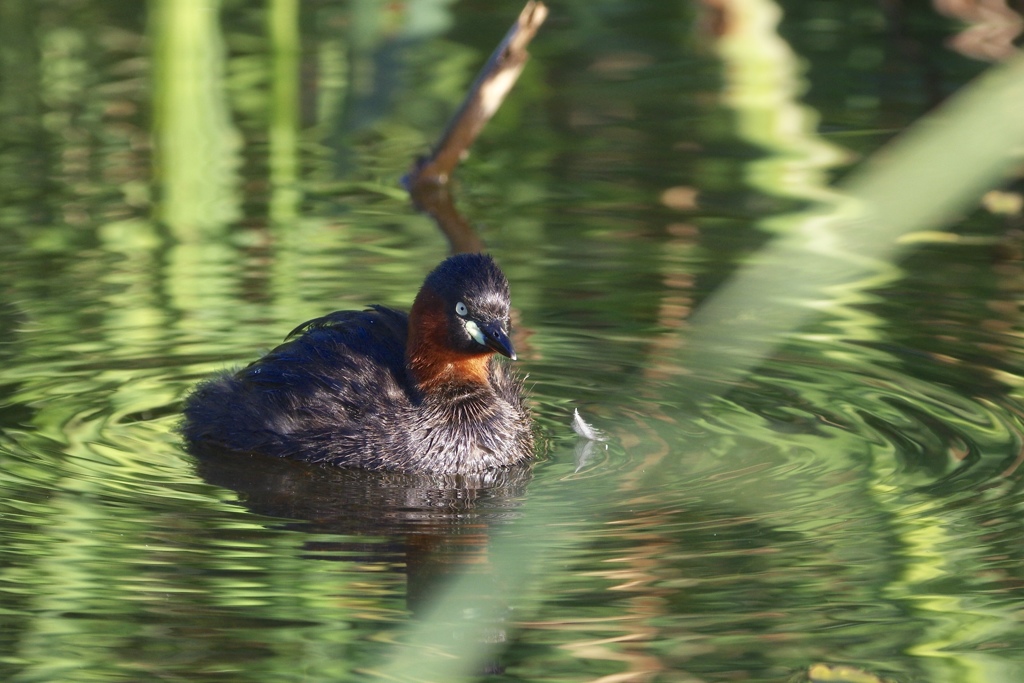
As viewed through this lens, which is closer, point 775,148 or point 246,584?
point 246,584

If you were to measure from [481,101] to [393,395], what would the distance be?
11.0 ft

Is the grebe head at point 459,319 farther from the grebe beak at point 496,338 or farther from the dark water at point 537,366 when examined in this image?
the dark water at point 537,366

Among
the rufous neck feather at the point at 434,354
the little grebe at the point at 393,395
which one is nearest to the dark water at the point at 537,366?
the little grebe at the point at 393,395

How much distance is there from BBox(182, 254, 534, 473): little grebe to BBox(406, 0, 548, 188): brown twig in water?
9.14 ft

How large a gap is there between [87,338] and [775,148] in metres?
5.15

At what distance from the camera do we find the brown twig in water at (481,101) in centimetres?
827

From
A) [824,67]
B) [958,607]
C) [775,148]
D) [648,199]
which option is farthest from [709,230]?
[958,607]

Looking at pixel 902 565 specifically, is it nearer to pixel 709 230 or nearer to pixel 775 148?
pixel 709 230

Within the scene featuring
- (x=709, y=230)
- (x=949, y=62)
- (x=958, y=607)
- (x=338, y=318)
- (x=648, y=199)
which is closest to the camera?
(x=958, y=607)

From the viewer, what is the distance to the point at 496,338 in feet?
17.9

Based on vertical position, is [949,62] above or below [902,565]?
above

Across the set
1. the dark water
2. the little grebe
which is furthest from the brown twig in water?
the little grebe

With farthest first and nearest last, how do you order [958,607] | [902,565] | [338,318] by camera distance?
[338,318] → [902,565] → [958,607]

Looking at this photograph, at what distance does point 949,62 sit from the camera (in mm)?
11195
